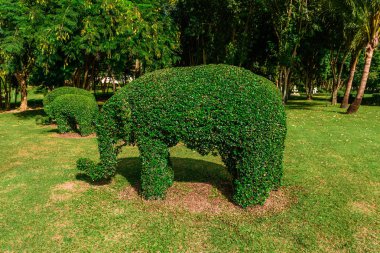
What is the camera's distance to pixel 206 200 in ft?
24.6

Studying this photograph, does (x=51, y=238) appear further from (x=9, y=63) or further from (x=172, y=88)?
(x=9, y=63)

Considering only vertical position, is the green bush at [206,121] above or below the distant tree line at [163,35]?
below

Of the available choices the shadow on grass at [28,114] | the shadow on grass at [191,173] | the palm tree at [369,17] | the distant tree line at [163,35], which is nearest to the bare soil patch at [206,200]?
the shadow on grass at [191,173]

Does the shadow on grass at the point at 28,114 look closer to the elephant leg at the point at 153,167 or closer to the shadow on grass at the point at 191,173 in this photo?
the shadow on grass at the point at 191,173

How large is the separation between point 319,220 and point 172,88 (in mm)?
4426

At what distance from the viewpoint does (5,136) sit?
15.2 metres

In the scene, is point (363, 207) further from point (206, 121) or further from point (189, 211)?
point (206, 121)

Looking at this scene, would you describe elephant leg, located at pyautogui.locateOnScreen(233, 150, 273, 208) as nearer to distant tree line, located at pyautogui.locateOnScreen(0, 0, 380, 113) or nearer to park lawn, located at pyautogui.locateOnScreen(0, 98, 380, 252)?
park lawn, located at pyautogui.locateOnScreen(0, 98, 380, 252)

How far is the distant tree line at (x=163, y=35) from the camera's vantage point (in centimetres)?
1841

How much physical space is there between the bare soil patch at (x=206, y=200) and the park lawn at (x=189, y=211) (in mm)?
25

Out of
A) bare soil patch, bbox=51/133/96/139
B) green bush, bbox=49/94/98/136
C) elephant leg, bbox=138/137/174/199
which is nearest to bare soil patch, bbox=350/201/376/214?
elephant leg, bbox=138/137/174/199

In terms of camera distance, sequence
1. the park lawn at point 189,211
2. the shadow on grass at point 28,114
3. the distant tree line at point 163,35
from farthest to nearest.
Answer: the shadow on grass at point 28,114
the distant tree line at point 163,35
the park lawn at point 189,211

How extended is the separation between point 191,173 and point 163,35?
52.8ft

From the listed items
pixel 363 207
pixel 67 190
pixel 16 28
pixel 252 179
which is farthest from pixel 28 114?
pixel 363 207
